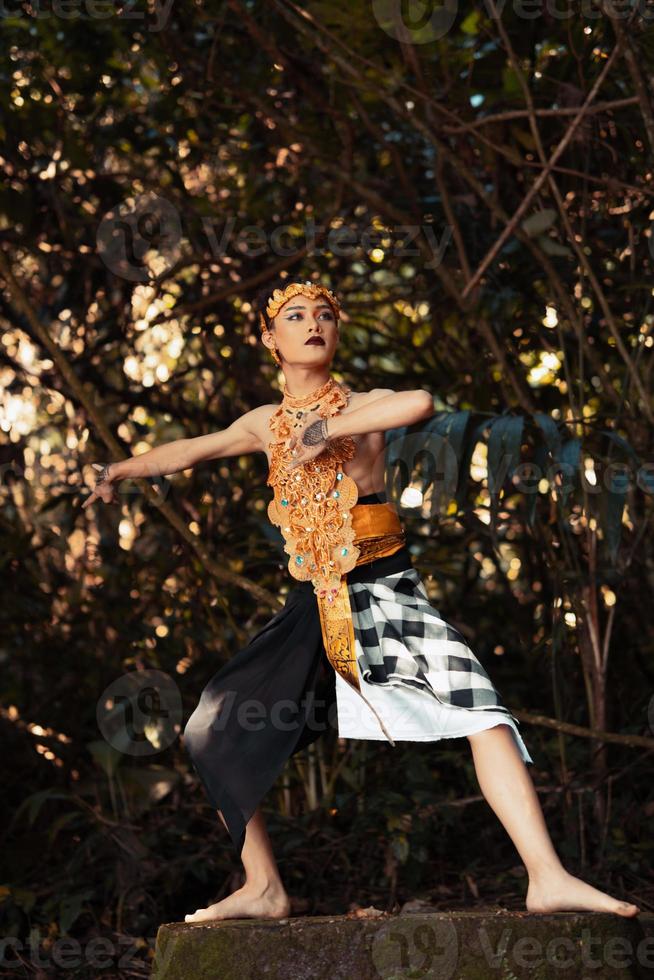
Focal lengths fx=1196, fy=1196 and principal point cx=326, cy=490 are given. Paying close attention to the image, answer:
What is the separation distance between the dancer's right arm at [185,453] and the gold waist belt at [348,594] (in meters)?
0.40

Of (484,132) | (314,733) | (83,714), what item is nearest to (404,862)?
(314,733)

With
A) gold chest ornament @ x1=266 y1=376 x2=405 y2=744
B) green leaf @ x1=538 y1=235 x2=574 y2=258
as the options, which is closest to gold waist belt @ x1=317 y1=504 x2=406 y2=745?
gold chest ornament @ x1=266 y1=376 x2=405 y2=744

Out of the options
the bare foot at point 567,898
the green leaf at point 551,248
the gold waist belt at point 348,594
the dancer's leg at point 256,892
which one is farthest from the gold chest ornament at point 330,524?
the green leaf at point 551,248

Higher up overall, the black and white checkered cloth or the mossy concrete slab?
the black and white checkered cloth

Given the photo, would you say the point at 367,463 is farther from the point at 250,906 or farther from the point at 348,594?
the point at 250,906

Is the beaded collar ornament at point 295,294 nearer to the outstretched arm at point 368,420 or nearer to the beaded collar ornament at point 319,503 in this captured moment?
the beaded collar ornament at point 319,503

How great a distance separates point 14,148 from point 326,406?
258cm

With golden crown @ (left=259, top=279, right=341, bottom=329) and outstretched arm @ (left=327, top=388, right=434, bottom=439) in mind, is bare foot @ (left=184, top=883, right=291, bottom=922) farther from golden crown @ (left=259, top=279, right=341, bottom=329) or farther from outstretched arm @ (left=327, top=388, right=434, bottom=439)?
golden crown @ (left=259, top=279, right=341, bottom=329)

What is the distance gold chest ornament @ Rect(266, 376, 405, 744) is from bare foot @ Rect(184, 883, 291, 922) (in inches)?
22.1

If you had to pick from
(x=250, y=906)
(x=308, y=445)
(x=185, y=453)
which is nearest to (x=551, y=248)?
(x=185, y=453)

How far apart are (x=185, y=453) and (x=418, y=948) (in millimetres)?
1363

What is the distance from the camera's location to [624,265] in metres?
4.69

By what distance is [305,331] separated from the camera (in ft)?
9.66

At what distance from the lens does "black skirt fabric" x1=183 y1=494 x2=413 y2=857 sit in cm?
287
